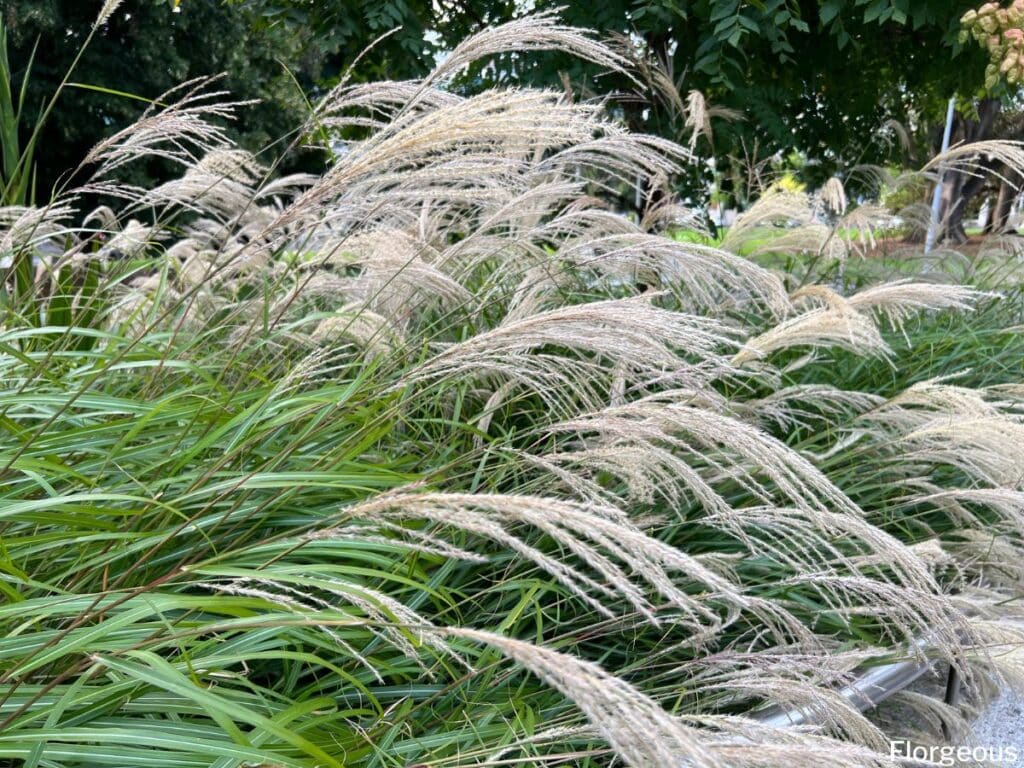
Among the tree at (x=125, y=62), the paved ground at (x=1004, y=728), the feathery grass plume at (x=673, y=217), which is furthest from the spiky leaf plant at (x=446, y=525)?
the tree at (x=125, y=62)

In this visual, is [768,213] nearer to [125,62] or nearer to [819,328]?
[819,328]

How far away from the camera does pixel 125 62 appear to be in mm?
15789

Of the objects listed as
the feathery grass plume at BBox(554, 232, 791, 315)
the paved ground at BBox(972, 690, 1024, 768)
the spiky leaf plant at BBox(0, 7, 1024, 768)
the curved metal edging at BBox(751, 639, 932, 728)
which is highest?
the feathery grass plume at BBox(554, 232, 791, 315)

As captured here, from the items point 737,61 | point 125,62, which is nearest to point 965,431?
point 737,61

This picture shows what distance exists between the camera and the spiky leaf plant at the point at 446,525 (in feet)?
4.35

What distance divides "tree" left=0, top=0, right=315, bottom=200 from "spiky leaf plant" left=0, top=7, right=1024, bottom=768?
43.2 feet

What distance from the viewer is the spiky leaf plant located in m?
1.33

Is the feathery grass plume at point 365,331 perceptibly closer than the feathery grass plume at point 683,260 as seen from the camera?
No

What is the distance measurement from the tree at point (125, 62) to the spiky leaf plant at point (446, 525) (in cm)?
1318

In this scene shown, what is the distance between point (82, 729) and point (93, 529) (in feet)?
1.74

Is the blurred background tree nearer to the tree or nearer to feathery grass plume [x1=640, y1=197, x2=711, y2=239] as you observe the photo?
feathery grass plume [x1=640, y1=197, x2=711, y2=239]

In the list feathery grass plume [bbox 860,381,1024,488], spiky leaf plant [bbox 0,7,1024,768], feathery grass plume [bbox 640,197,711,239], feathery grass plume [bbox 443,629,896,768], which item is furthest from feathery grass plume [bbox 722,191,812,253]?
feathery grass plume [bbox 443,629,896,768]

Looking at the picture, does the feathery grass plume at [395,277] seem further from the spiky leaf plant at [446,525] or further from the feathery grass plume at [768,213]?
the feathery grass plume at [768,213]

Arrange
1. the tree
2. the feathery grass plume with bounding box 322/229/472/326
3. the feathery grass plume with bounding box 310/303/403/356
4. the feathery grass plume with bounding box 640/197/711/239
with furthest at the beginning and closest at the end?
1. the tree
2. the feathery grass plume with bounding box 640/197/711/239
3. the feathery grass plume with bounding box 310/303/403/356
4. the feathery grass plume with bounding box 322/229/472/326
